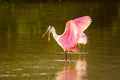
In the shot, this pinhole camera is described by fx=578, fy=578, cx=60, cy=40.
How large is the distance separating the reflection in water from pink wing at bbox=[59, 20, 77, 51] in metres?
0.48

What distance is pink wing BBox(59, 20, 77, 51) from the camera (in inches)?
610

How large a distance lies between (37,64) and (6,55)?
2.13 meters

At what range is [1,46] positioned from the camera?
762 inches

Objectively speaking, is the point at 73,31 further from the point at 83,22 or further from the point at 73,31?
the point at 83,22

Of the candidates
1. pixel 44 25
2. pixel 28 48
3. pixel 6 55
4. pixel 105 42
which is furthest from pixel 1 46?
pixel 44 25

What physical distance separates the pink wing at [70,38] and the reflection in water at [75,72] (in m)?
0.48

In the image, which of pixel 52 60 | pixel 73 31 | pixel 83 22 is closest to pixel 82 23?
pixel 83 22

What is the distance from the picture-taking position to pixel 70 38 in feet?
51.3

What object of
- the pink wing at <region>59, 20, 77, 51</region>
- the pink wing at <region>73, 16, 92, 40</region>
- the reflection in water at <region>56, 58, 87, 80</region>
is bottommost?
the reflection in water at <region>56, 58, 87, 80</region>

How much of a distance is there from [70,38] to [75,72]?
189 centimetres

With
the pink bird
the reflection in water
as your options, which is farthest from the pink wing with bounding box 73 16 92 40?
the reflection in water

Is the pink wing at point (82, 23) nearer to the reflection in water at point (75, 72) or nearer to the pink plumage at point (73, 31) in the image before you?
the pink plumage at point (73, 31)

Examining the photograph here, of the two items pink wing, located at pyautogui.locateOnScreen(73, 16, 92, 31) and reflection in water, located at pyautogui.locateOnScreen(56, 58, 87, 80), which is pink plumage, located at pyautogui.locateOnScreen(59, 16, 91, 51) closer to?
pink wing, located at pyautogui.locateOnScreen(73, 16, 92, 31)

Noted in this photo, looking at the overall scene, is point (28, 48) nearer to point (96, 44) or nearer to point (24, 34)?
point (96, 44)
